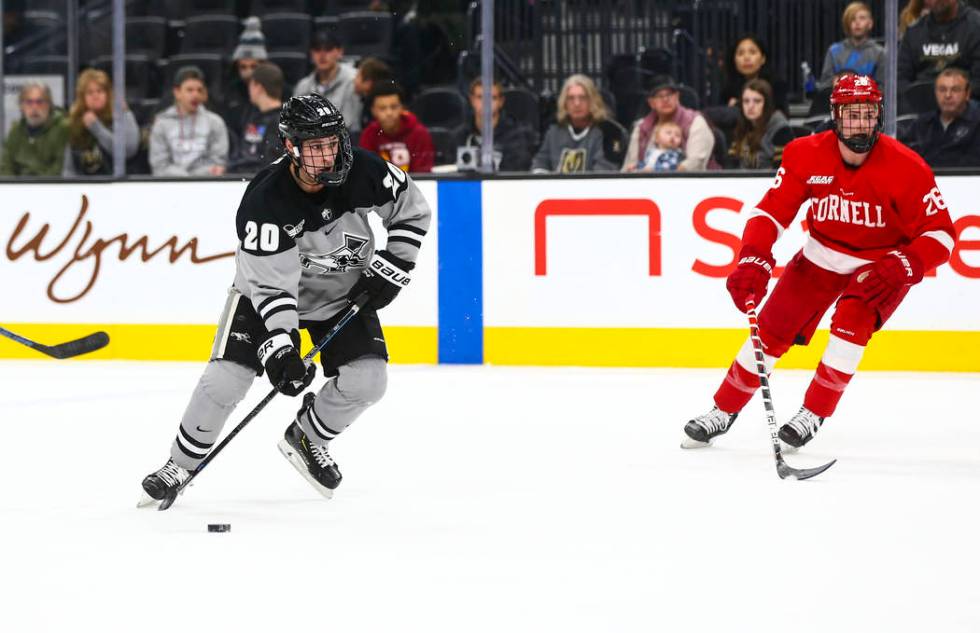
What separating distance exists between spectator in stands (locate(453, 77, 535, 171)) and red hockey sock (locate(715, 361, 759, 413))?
2.39m

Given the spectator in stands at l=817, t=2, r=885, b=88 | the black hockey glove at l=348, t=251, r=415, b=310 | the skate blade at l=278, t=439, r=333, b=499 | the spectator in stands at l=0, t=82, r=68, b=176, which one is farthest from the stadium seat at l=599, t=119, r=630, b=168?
the skate blade at l=278, t=439, r=333, b=499

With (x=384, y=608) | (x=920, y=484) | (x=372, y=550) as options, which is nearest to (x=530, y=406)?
(x=920, y=484)

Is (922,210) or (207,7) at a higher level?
(207,7)

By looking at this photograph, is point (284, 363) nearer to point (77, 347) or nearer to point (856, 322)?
point (77, 347)

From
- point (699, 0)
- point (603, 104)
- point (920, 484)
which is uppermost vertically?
point (699, 0)

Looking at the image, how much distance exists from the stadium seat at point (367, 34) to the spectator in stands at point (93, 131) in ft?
4.85

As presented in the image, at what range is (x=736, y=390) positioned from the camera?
4.45m

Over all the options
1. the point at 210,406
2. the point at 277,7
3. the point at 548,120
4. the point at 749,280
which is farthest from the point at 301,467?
the point at 277,7

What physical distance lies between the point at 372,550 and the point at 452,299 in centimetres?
354

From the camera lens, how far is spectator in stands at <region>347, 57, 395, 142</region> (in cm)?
696

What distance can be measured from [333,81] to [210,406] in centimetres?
395

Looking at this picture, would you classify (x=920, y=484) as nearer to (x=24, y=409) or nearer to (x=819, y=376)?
(x=819, y=376)

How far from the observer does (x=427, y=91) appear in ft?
23.9

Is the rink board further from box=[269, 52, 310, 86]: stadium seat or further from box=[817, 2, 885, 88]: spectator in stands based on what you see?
box=[269, 52, 310, 86]: stadium seat
